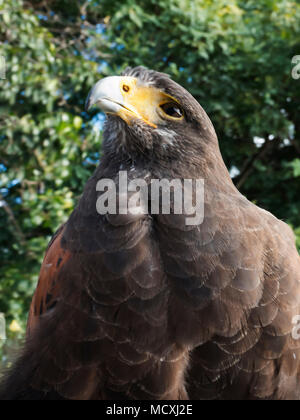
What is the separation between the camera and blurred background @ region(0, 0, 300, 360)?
4312 millimetres

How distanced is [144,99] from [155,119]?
0.10 metres

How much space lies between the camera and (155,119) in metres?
1.96

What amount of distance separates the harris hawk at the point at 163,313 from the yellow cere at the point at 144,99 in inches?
4.7

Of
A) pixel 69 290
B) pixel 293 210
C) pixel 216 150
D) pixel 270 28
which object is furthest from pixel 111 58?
pixel 69 290

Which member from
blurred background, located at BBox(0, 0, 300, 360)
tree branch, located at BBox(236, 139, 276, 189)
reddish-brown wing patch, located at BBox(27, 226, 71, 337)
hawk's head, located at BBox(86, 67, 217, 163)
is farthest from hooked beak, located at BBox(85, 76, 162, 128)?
tree branch, located at BBox(236, 139, 276, 189)

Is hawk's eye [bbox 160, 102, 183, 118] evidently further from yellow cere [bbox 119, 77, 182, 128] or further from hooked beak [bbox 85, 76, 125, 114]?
hooked beak [bbox 85, 76, 125, 114]

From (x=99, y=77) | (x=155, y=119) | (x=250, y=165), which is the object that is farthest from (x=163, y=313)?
(x=250, y=165)

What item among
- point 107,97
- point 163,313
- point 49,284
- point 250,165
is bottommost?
point 163,313

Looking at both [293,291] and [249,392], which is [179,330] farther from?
[293,291]

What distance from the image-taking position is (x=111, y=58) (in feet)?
17.9

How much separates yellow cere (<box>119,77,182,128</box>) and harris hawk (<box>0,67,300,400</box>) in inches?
4.7

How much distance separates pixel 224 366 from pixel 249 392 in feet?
0.49

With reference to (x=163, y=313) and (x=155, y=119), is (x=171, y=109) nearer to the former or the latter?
(x=155, y=119)

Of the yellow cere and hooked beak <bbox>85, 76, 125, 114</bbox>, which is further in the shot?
the yellow cere
